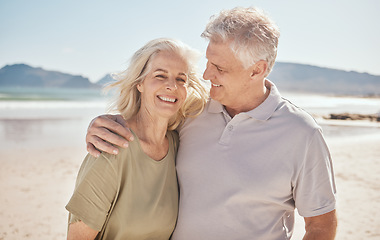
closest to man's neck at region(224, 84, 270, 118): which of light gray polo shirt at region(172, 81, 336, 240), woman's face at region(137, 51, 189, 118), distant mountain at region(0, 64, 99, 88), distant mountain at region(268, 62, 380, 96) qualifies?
light gray polo shirt at region(172, 81, 336, 240)

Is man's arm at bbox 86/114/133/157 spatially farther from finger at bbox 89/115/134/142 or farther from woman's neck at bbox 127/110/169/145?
woman's neck at bbox 127/110/169/145

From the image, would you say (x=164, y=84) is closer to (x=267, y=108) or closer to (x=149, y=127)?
(x=149, y=127)

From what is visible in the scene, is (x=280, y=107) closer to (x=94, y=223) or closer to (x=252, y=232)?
(x=252, y=232)

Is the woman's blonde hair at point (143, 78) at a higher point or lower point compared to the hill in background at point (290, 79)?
higher

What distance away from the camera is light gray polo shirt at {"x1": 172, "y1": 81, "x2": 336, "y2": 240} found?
218cm

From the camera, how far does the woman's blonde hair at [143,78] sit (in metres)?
2.37

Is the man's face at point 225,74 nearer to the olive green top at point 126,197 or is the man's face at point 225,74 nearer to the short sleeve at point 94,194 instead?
the olive green top at point 126,197

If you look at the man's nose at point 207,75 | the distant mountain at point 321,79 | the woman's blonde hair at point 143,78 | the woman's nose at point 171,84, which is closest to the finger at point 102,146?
the woman's blonde hair at point 143,78

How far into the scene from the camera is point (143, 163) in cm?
224

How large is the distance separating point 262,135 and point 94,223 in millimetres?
1208

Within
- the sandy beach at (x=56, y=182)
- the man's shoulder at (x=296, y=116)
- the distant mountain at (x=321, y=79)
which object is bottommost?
the distant mountain at (x=321, y=79)

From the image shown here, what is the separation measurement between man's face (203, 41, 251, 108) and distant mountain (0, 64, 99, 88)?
71.2 metres

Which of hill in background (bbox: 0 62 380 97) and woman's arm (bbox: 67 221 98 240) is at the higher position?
woman's arm (bbox: 67 221 98 240)

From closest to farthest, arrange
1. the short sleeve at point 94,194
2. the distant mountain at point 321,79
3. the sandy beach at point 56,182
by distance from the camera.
→ the short sleeve at point 94,194
the sandy beach at point 56,182
the distant mountain at point 321,79
